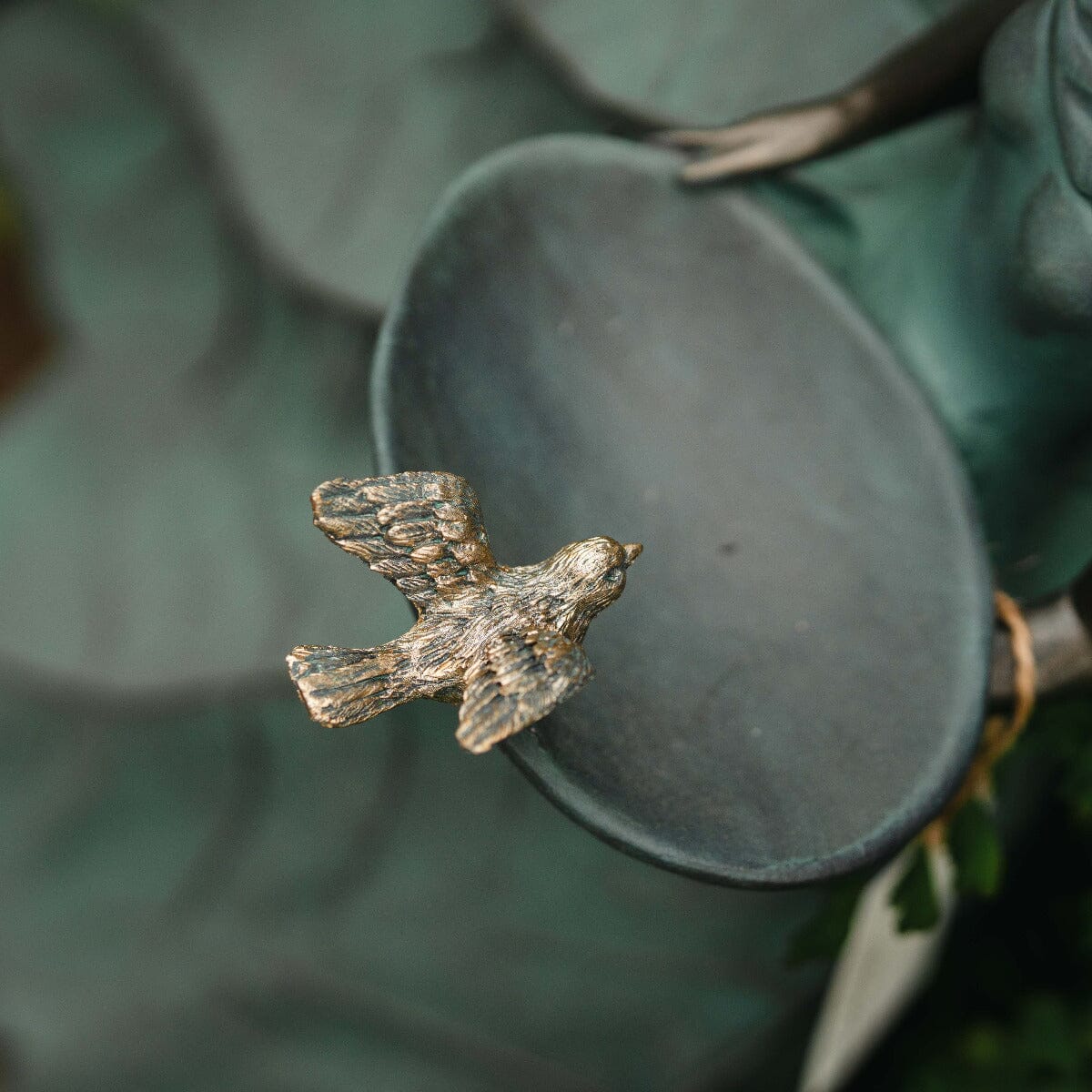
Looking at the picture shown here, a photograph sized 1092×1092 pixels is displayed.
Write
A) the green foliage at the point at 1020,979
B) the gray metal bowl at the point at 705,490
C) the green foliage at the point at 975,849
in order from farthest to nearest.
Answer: the green foliage at the point at 1020,979
the green foliage at the point at 975,849
the gray metal bowl at the point at 705,490

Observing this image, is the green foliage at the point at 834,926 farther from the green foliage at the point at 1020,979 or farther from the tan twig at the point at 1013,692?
the green foliage at the point at 1020,979

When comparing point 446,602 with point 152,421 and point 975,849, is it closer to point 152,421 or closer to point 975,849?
point 975,849

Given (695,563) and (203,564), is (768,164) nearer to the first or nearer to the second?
(695,563)

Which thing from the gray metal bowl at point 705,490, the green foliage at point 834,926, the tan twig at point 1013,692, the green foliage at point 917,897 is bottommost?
the green foliage at point 834,926

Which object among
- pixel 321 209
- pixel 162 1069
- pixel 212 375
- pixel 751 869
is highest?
pixel 751 869

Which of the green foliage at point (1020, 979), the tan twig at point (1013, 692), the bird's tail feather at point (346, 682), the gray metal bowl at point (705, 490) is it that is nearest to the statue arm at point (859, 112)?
the gray metal bowl at point (705, 490)

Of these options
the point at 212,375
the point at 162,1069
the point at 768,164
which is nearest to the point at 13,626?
the point at 212,375

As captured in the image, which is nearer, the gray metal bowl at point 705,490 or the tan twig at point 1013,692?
the gray metal bowl at point 705,490
